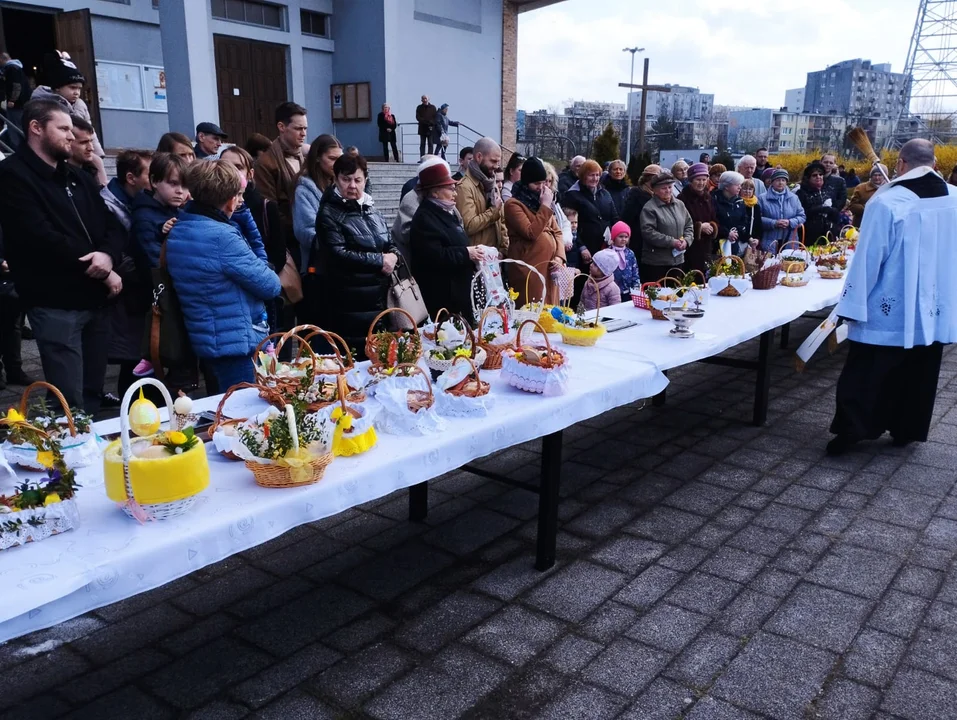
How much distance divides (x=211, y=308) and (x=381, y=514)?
1.18 meters

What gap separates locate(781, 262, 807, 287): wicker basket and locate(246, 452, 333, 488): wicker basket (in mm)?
4164

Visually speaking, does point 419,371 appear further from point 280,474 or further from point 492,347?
point 280,474

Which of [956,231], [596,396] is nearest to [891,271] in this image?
[956,231]

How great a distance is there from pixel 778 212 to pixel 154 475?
6.92 meters

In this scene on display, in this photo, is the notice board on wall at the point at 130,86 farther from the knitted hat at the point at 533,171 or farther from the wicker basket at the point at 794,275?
the wicker basket at the point at 794,275

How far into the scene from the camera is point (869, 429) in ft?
13.5

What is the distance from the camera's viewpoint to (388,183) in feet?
42.8

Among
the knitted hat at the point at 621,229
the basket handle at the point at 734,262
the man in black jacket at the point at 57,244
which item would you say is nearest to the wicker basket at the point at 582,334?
the basket handle at the point at 734,262

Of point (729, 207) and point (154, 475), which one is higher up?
point (729, 207)

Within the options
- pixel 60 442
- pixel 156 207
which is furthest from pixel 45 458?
pixel 156 207

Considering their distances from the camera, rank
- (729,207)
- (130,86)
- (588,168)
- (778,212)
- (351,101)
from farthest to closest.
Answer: (351,101)
(130,86)
(778,212)
(729,207)
(588,168)

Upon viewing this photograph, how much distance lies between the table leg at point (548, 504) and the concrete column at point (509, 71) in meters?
15.1

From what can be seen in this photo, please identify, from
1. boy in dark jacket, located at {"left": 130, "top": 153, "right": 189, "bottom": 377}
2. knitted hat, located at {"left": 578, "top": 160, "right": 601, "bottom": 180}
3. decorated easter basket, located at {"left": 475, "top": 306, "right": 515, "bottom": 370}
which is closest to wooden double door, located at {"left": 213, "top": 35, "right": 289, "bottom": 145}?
knitted hat, located at {"left": 578, "top": 160, "right": 601, "bottom": 180}

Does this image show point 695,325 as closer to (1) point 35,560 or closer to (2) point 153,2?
(1) point 35,560
